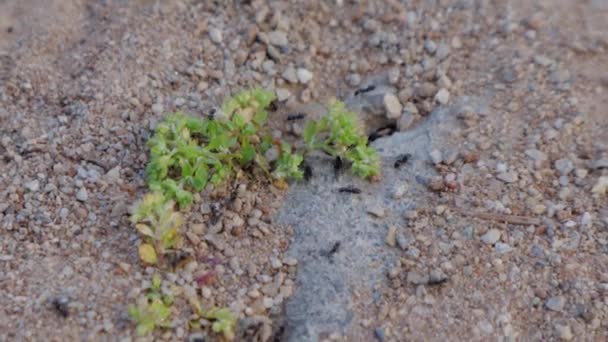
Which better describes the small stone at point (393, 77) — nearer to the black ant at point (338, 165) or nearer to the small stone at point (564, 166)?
the black ant at point (338, 165)

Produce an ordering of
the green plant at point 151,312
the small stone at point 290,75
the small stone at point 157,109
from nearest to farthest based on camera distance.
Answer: the green plant at point 151,312, the small stone at point 157,109, the small stone at point 290,75

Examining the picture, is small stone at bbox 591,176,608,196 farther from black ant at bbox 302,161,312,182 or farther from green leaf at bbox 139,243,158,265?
green leaf at bbox 139,243,158,265

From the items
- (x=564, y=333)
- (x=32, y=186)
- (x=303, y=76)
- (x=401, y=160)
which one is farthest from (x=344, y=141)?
(x=32, y=186)

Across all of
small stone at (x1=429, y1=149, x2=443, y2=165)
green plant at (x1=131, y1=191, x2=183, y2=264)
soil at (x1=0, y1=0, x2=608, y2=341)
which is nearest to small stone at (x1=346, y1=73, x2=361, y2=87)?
soil at (x1=0, y1=0, x2=608, y2=341)

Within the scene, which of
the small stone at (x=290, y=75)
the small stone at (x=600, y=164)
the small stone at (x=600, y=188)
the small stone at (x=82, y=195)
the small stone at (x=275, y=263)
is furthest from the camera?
the small stone at (x=290, y=75)

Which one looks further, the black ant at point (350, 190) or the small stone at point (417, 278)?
the black ant at point (350, 190)

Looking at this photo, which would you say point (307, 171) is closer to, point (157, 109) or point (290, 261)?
point (290, 261)

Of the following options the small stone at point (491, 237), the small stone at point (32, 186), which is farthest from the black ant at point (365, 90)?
the small stone at point (32, 186)
